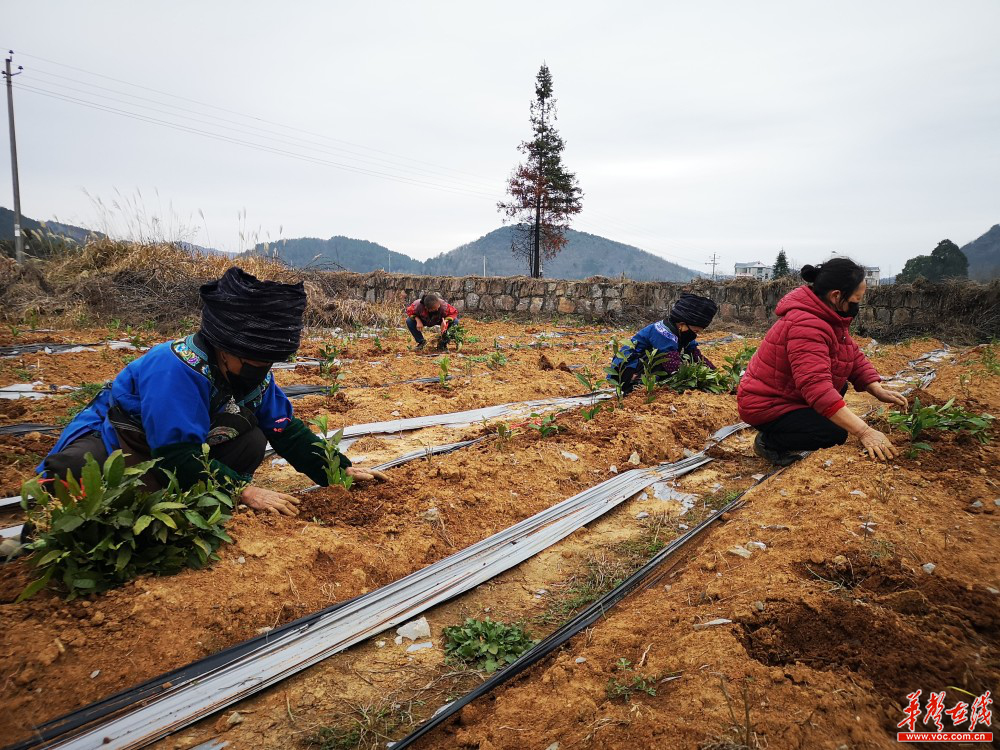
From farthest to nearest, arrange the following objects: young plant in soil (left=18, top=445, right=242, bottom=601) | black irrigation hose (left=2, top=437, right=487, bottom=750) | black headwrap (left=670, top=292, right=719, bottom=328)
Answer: black headwrap (left=670, top=292, right=719, bottom=328) → young plant in soil (left=18, top=445, right=242, bottom=601) → black irrigation hose (left=2, top=437, right=487, bottom=750)

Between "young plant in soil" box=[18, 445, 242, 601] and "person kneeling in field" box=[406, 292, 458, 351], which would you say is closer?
"young plant in soil" box=[18, 445, 242, 601]

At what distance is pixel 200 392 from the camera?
7.31ft

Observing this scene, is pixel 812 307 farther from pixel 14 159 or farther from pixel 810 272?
pixel 14 159

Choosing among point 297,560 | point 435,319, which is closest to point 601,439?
point 297,560

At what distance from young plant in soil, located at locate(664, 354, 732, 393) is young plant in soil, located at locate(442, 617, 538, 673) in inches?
153

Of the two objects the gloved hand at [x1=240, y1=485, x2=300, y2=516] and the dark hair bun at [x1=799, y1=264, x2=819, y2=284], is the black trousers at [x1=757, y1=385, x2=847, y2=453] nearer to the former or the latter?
the dark hair bun at [x1=799, y1=264, x2=819, y2=284]

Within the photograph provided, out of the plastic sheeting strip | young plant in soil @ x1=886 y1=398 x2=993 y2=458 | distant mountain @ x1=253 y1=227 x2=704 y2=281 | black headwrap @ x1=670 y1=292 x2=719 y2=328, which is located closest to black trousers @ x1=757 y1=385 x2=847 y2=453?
young plant in soil @ x1=886 y1=398 x2=993 y2=458

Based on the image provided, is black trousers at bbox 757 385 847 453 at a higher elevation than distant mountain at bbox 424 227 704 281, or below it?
below

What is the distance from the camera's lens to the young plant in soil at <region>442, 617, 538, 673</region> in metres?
1.90

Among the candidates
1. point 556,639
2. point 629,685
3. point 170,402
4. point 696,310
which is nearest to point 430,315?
point 696,310

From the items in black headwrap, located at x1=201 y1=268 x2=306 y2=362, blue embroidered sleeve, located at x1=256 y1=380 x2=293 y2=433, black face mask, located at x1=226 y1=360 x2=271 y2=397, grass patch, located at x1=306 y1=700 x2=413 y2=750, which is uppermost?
black headwrap, located at x1=201 y1=268 x2=306 y2=362

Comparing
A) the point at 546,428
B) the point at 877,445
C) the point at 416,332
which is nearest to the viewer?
the point at 877,445

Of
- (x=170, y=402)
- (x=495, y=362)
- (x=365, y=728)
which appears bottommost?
(x=365, y=728)

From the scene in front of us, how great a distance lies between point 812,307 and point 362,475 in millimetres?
2802
